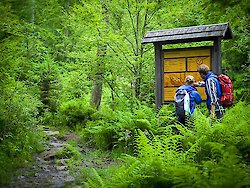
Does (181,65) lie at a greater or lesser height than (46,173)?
greater

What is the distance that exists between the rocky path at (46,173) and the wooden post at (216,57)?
4215mm

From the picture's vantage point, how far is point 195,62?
838 cm

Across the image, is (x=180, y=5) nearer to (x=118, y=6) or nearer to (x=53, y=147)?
(x=118, y=6)

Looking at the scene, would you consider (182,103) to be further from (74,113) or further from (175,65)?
(74,113)

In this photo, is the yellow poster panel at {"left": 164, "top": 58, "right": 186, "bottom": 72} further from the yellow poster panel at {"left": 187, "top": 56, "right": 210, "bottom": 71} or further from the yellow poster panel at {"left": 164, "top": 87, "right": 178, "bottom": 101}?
the yellow poster panel at {"left": 164, "top": 87, "right": 178, "bottom": 101}

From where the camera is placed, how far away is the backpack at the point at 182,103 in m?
7.27

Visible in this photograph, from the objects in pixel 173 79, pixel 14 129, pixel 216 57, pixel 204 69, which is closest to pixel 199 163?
pixel 204 69

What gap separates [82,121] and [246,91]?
20.0ft

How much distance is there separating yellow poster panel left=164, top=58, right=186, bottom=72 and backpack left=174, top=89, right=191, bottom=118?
132cm

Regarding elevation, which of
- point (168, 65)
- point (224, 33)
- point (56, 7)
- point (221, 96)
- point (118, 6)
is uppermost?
point (56, 7)

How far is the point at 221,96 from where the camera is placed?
23.0 ft

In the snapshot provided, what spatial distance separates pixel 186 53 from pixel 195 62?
0.34 meters

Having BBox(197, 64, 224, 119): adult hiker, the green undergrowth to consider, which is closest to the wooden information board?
BBox(197, 64, 224, 119): adult hiker

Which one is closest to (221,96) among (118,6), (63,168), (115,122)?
(115,122)
